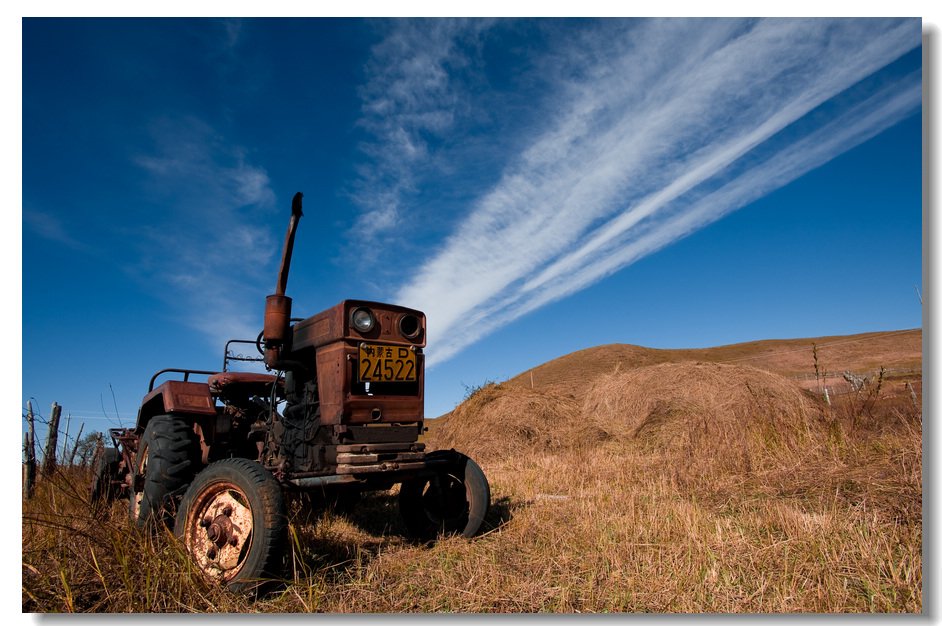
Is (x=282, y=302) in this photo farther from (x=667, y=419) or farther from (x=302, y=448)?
(x=667, y=419)

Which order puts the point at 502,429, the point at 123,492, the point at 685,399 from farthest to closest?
1. the point at 502,429
2. the point at 685,399
3. the point at 123,492

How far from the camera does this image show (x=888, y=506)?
157 inches

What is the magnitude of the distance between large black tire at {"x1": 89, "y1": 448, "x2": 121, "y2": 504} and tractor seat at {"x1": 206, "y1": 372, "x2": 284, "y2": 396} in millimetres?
1899

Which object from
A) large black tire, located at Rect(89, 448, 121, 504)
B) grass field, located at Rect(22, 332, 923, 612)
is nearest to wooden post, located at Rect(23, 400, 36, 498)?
grass field, located at Rect(22, 332, 923, 612)

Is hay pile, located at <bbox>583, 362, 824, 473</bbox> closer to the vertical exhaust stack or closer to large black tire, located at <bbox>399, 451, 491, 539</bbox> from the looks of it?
large black tire, located at <bbox>399, 451, 491, 539</bbox>

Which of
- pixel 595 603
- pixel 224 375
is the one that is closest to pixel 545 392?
pixel 224 375

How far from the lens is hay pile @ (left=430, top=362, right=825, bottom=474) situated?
666 centimetres

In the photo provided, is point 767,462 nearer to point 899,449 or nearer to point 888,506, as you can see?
point 899,449

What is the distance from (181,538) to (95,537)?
0.47 m

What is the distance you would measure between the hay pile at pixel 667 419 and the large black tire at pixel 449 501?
347cm

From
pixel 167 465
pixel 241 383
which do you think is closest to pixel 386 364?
pixel 167 465

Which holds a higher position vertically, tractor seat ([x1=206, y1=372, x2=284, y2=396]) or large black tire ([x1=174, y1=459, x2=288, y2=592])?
tractor seat ([x1=206, y1=372, x2=284, y2=396])

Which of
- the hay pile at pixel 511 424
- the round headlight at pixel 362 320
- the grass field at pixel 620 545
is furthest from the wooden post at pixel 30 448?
the hay pile at pixel 511 424

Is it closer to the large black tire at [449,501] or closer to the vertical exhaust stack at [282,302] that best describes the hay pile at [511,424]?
the large black tire at [449,501]
